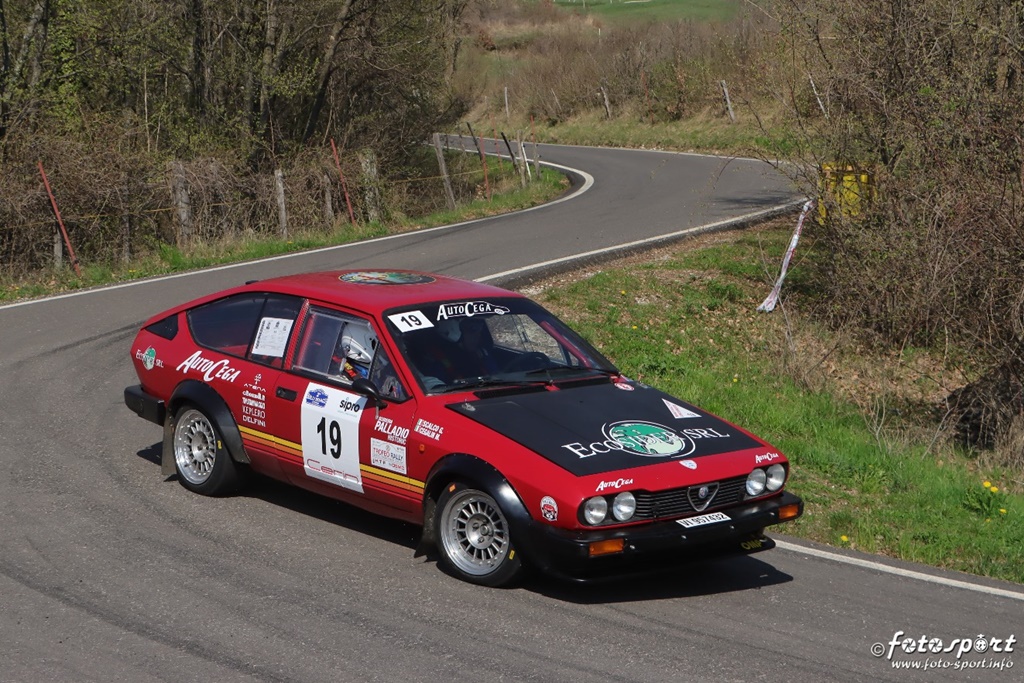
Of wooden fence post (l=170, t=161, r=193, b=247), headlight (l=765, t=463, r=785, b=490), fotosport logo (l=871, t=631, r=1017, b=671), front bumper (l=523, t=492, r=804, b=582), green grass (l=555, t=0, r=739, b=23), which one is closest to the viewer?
fotosport logo (l=871, t=631, r=1017, b=671)

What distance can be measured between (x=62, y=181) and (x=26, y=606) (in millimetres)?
15574

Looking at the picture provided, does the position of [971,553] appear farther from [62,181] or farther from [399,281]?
[62,181]

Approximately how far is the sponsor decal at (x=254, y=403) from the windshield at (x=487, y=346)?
3.41ft

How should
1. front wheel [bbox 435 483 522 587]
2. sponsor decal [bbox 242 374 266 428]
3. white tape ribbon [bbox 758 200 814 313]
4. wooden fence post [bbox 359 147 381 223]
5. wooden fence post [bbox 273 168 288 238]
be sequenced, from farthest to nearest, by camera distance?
1. wooden fence post [bbox 359 147 381 223]
2. wooden fence post [bbox 273 168 288 238]
3. white tape ribbon [bbox 758 200 814 313]
4. sponsor decal [bbox 242 374 266 428]
5. front wheel [bbox 435 483 522 587]

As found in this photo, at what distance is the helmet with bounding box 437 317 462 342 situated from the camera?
7.20 m

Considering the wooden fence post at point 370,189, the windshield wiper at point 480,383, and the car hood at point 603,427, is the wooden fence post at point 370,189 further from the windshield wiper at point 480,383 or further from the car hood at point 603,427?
the car hood at point 603,427

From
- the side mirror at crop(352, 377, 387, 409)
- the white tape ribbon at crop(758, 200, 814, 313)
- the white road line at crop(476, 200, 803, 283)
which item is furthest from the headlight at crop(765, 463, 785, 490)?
the white tape ribbon at crop(758, 200, 814, 313)

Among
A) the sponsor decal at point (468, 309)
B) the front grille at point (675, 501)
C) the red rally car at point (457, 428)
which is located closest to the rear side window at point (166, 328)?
the red rally car at point (457, 428)

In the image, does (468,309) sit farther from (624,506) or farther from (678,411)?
(624,506)

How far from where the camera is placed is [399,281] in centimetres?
796

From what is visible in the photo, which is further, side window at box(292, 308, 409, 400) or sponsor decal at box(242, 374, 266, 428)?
sponsor decal at box(242, 374, 266, 428)

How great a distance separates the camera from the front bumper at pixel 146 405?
27.5 feet

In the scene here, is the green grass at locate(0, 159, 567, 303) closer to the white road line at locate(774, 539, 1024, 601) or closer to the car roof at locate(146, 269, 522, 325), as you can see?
the car roof at locate(146, 269, 522, 325)

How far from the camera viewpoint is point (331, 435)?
23.2 ft
